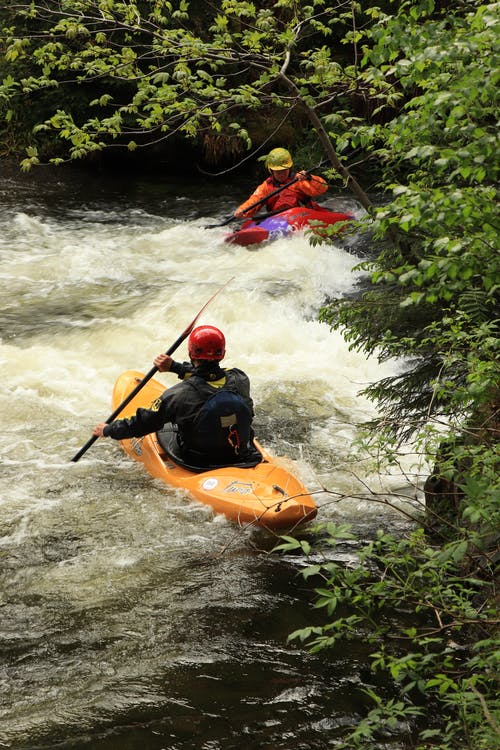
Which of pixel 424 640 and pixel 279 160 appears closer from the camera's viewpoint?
pixel 424 640

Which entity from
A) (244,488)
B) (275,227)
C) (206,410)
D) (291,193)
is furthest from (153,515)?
(291,193)

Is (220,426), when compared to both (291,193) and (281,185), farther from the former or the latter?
(291,193)

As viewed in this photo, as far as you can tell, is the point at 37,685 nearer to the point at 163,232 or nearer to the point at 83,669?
the point at 83,669

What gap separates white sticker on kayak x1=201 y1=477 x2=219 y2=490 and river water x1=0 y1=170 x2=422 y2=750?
0.14m

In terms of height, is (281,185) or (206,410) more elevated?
(281,185)

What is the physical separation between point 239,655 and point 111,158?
38.6ft

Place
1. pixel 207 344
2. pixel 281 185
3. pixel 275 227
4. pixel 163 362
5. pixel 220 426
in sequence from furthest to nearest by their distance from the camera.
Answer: pixel 275 227 < pixel 281 185 < pixel 163 362 < pixel 220 426 < pixel 207 344

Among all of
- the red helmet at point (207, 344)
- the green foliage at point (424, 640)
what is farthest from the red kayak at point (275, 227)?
the green foliage at point (424, 640)

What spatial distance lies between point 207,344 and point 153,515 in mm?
1165

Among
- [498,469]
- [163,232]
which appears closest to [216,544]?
[498,469]

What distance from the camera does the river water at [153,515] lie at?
3301mm

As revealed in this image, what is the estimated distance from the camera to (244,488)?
505 cm

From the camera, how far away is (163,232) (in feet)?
36.3

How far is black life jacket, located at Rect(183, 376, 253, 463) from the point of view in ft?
16.6
